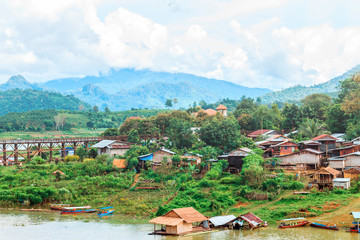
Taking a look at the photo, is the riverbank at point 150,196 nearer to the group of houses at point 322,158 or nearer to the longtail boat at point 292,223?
the longtail boat at point 292,223

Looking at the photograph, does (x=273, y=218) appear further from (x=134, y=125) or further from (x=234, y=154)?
(x=134, y=125)

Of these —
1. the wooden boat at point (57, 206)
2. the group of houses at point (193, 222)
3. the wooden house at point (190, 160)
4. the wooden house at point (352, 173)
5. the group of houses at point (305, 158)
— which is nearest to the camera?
the group of houses at point (193, 222)

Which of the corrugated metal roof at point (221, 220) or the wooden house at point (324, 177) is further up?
the wooden house at point (324, 177)

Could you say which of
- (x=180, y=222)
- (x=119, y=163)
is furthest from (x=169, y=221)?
(x=119, y=163)

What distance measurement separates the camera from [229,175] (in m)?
39.4

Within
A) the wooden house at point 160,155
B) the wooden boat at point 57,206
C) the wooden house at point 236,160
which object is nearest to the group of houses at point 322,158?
the wooden house at point 236,160

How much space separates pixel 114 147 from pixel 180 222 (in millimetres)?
24466

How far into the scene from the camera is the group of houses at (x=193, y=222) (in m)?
25.9

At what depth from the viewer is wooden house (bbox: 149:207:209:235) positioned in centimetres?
2569

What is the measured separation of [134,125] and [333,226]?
3409cm

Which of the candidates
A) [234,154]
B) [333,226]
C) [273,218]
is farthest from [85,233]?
[234,154]

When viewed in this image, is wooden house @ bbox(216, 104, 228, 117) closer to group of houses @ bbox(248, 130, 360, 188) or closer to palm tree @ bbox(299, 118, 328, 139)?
palm tree @ bbox(299, 118, 328, 139)

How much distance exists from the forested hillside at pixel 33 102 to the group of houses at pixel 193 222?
133885 mm

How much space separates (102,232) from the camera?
27.1 metres
